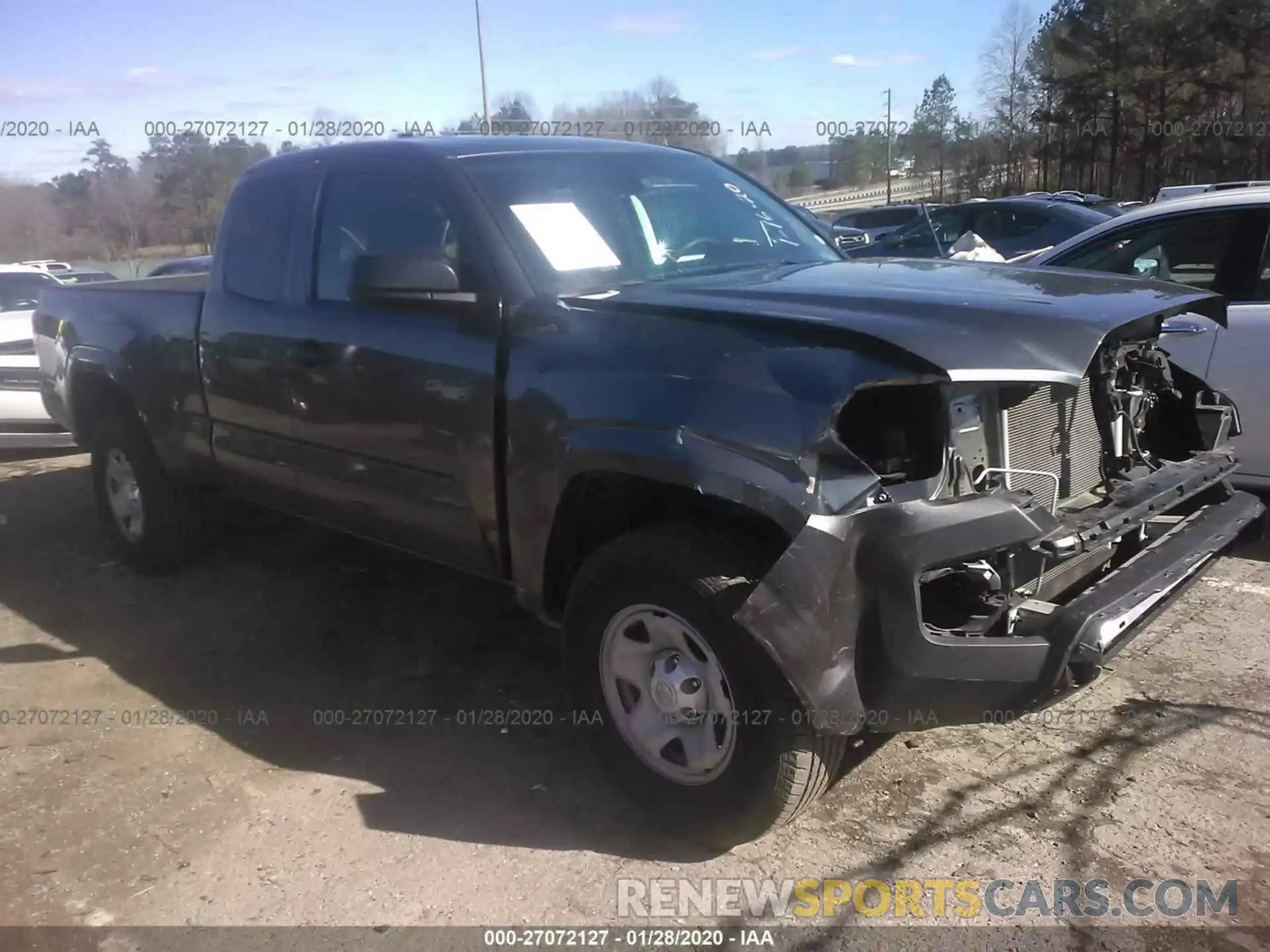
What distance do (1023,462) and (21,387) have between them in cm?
773

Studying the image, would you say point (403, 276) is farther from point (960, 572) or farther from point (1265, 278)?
point (1265, 278)

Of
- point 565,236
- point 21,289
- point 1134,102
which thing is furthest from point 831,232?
point 1134,102

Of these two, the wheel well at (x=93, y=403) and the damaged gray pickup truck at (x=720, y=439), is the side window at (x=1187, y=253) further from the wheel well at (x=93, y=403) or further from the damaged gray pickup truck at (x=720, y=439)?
the wheel well at (x=93, y=403)

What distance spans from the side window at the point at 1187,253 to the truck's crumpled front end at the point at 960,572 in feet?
8.57

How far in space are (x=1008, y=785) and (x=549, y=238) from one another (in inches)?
89.4

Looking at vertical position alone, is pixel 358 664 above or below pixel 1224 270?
below

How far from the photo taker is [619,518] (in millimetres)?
3227

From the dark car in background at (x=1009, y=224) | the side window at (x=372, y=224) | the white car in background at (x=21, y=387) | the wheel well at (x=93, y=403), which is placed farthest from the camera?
the dark car in background at (x=1009, y=224)

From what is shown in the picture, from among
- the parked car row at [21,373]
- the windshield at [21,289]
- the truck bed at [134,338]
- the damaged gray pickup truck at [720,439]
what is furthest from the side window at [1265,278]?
the windshield at [21,289]

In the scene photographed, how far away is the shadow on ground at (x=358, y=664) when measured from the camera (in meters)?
3.31

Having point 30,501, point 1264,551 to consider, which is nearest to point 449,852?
point 1264,551

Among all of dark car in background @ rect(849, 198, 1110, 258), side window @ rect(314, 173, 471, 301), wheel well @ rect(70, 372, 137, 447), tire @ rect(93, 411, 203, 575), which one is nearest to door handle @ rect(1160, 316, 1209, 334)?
side window @ rect(314, 173, 471, 301)

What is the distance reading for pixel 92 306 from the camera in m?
5.48

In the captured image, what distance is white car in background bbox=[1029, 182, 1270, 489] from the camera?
16.2ft
